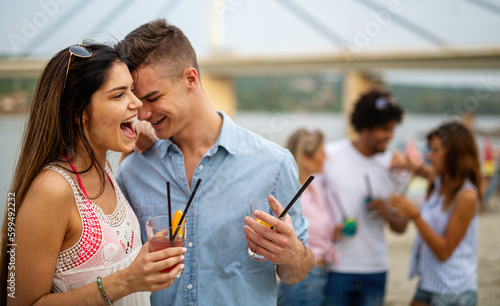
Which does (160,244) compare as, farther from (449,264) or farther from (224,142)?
(449,264)

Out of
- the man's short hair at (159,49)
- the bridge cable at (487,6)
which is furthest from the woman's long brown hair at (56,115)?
the bridge cable at (487,6)

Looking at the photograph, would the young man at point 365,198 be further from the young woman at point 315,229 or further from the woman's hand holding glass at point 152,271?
the woman's hand holding glass at point 152,271

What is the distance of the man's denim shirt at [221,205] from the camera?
1442 mm

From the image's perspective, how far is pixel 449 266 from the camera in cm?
243

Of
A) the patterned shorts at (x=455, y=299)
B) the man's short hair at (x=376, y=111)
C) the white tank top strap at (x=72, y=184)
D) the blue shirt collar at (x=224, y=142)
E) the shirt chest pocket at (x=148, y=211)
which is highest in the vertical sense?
the man's short hair at (x=376, y=111)

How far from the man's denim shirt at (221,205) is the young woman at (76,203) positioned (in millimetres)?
176

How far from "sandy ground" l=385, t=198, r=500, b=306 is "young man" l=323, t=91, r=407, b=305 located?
1931 millimetres

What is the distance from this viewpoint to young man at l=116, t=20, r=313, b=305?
1.45 meters

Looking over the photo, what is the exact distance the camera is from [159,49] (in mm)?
1539

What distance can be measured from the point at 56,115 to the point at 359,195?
78.8 inches

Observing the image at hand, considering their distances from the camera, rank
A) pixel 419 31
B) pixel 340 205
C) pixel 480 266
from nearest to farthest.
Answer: pixel 340 205, pixel 480 266, pixel 419 31

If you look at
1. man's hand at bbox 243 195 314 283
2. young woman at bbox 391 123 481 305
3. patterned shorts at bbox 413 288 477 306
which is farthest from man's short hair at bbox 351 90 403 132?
man's hand at bbox 243 195 314 283

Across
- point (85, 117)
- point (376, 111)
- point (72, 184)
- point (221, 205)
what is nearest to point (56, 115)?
point (85, 117)

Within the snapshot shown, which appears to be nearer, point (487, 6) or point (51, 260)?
point (51, 260)
